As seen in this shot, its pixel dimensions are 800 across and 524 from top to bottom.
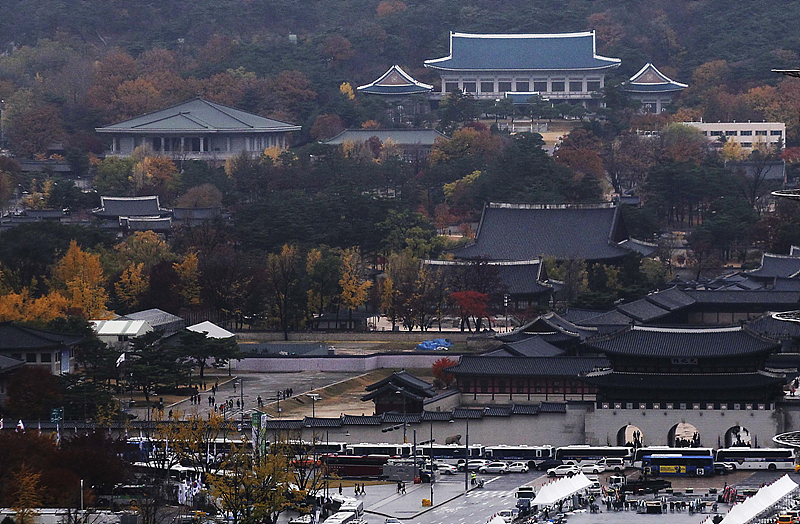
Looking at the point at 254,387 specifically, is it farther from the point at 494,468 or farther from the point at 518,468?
the point at 518,468

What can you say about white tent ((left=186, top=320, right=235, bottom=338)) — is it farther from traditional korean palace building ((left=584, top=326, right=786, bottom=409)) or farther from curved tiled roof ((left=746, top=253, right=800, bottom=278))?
curved tiled roof ((left=746, top=253, right=800, bottom=278))

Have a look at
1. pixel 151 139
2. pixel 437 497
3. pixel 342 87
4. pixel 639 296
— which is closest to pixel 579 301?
pixel 639 296

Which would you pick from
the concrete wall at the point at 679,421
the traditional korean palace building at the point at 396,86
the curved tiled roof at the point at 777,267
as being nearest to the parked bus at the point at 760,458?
the concrete wall at the point at 679,421

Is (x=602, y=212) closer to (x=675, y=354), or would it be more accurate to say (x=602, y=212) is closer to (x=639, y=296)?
(x=639, y=296)

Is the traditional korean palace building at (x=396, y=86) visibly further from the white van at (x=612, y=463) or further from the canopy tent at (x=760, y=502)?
the canopy tent at (x=760, y=502)

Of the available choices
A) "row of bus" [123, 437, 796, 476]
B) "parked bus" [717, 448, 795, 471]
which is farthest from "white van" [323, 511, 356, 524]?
"parked bus" [717, 448, 795, 471]

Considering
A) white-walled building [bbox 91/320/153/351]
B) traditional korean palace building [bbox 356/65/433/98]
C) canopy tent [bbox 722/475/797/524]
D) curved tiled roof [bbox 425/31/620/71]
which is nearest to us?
canopy tent [bbox 722/475/797/524]
